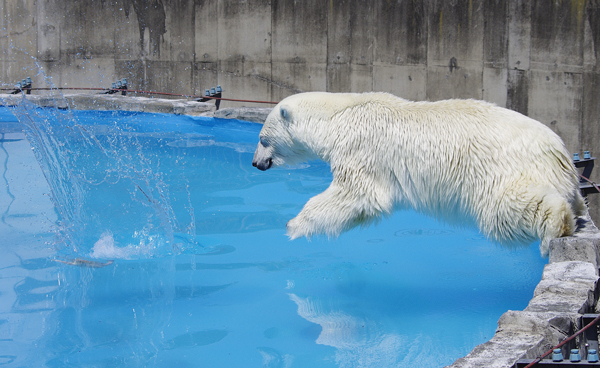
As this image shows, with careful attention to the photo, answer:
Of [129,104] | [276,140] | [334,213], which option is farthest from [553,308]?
[129,104]

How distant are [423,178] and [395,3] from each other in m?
5.85

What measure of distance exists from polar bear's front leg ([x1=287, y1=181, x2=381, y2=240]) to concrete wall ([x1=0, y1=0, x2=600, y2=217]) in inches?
208

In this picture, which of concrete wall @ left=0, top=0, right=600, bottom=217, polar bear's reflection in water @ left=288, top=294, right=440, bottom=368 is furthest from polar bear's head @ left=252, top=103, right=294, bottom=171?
concrete wall @ left=0, top=0, right=600, bottom=217

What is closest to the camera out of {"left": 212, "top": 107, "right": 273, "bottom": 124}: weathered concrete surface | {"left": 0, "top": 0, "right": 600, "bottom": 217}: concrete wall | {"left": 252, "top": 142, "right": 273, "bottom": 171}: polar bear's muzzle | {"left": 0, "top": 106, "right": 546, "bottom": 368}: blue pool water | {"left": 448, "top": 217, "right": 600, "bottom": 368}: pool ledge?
{"left": 448, "top": 217, "right": 600, "bottom": 368}: pool ledge

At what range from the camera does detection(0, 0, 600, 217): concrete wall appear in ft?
24.1

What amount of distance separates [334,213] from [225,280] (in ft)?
3.50

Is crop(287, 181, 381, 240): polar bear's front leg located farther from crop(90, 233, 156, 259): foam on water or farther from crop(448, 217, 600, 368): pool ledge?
crop(90, 233, 156, 259): foam on water

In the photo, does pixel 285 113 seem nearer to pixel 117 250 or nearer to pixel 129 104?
pixel 117 250

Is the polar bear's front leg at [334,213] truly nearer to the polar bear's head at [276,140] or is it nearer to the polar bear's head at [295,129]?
the polar bear's head at [295,129]

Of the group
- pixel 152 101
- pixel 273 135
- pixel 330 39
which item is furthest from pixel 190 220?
pixel 330 39

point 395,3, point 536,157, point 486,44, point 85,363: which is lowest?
point 85,363

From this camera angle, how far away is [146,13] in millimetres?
9562

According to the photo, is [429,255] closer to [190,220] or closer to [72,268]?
[190,220]

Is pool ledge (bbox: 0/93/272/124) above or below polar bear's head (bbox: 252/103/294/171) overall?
above
